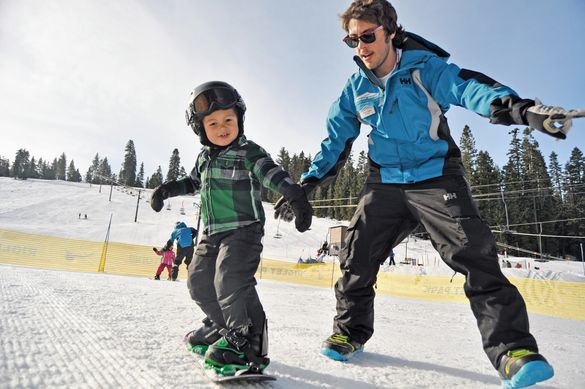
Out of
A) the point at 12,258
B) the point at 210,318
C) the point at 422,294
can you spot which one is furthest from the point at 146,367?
the point at 12,258

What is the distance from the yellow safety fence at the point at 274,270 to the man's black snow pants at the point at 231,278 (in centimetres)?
1099

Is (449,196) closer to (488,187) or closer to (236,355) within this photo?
(236,355)

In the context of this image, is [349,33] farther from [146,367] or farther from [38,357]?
[38,357]

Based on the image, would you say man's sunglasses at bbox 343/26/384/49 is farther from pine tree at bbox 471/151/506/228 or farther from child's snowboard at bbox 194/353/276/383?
pine tree at bbox 471/151/506/228

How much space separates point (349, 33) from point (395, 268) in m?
25.9

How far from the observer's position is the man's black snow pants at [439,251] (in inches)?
58.9

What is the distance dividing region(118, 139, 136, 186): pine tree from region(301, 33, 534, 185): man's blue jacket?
94.9 meters

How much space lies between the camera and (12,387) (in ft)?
3.30

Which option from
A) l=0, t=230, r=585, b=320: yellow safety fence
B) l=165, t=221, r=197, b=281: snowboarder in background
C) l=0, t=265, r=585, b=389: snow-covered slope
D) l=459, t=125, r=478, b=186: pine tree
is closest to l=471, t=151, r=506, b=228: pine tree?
l=459, t=125, r=478, b=186: pine tree

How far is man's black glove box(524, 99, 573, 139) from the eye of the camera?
3.69 feet

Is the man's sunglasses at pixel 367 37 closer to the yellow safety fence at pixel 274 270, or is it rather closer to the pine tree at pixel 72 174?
the yellow safety fence at pixel 274 270

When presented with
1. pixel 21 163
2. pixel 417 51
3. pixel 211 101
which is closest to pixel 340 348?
pixel 211 101

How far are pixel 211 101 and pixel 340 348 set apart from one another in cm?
159

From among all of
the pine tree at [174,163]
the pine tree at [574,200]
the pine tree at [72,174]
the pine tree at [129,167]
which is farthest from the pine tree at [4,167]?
the pine tree at [574,200]
